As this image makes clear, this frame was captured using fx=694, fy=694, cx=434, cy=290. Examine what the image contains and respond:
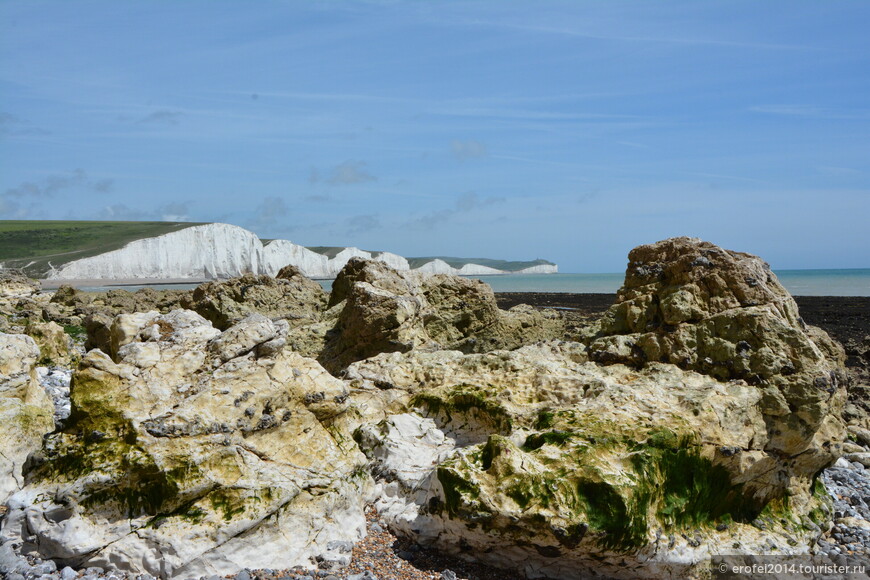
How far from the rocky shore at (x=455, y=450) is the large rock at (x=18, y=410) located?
0.09 feet

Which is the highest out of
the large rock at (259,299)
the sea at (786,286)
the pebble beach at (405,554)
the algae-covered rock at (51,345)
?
the large rock at (259,299)

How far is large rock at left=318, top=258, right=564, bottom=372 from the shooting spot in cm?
1140

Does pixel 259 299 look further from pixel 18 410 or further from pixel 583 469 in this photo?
pixel 583 469

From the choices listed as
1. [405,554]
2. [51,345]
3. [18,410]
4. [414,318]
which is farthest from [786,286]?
[18,410]

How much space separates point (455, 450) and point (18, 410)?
466cm

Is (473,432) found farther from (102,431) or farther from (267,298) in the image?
(267,298)

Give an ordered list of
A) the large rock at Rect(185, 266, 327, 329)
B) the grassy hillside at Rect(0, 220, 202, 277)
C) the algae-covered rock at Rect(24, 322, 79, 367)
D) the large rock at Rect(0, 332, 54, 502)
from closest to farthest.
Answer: the large rock at Rect(0, 332, 54, 502) → the algae-covered rock at Rect(24, 322, 79, 367) → the large rock at Rect(185, 266, 327, 329) → the grassy hillside at Rect(0, 220, 202, 277)

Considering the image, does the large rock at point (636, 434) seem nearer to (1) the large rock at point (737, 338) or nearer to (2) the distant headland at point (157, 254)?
(1) the large rock at point (737, 338)

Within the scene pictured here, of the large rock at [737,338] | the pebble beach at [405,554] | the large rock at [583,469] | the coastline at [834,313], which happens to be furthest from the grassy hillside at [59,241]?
the large rock at [737,338]

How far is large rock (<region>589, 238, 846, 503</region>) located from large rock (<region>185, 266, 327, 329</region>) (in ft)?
27.0

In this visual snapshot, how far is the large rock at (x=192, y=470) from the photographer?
17.7 ft

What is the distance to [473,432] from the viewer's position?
764cm

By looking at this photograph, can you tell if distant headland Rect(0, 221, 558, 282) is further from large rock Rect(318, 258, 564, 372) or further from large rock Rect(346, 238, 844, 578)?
large rock Rect(346, 238, 844, 578)

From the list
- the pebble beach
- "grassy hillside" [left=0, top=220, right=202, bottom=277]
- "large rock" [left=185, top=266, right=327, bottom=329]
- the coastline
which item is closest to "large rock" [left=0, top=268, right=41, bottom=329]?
"large rock" [left=185, top=266, right=327, bottom=329]
